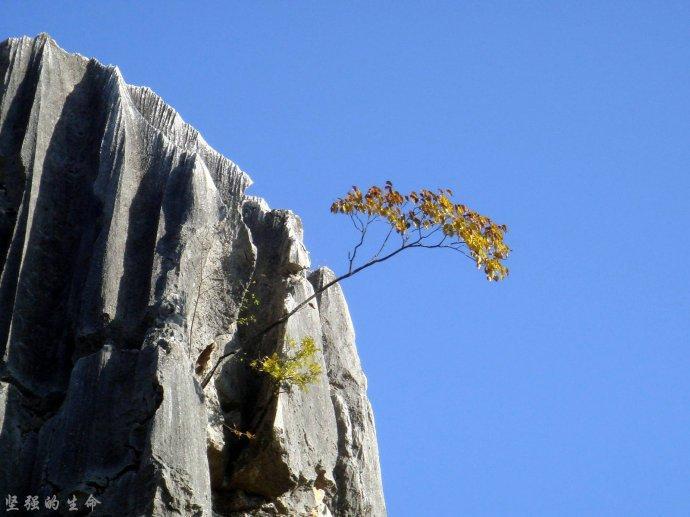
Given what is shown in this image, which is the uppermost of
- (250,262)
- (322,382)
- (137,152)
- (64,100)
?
(64,100)

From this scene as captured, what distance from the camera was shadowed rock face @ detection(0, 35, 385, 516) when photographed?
14180 millimetres

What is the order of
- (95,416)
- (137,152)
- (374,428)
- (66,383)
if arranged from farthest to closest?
(374,428), (137,152), (66,383), (95,416)

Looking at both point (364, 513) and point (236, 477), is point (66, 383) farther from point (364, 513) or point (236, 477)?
point (364, 513)

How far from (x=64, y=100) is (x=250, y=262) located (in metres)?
3.53

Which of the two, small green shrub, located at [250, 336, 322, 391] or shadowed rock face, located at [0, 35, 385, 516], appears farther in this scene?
small green shrub, located at [250, 336, 322, 391]

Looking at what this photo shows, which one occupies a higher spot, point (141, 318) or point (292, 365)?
point (141, 318)

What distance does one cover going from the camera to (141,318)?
15.3 m

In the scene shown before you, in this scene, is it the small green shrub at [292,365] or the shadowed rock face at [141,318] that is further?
the small green shrub at [292,365]

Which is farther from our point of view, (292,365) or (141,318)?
(292,365)

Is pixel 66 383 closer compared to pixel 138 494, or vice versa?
pixel 138 494

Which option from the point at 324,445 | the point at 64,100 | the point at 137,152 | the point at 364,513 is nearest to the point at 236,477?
the point at 324,445

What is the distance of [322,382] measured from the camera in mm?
17047

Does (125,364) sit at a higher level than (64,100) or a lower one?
lower

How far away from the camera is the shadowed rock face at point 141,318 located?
14.2 metres
